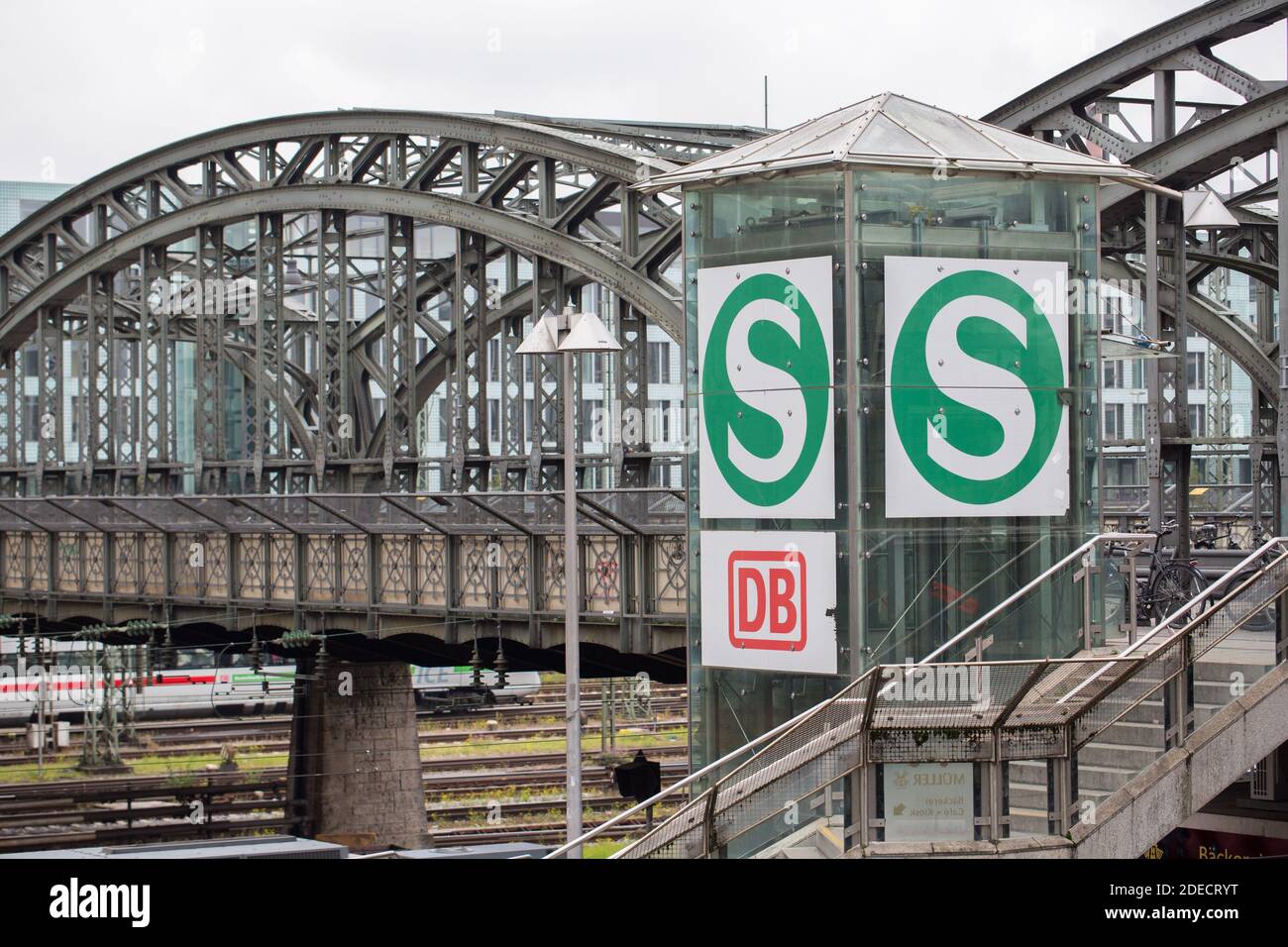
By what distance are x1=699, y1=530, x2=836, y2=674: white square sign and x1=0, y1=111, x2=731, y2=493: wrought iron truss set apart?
629 inches

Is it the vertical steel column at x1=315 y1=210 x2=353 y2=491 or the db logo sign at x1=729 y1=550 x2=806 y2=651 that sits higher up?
the vertical steel column at x1=315 y1=210 x2=353 y2=491

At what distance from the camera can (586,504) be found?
26.3m

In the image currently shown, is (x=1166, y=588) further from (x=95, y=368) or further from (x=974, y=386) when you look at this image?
(x=95, y=368)

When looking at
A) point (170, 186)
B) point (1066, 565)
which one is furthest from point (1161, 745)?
point (170, 186)

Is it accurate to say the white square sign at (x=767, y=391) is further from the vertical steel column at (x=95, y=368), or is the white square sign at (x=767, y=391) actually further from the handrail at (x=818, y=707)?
the vertical steel column at (x=95, y=368)

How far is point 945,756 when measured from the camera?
528 inches

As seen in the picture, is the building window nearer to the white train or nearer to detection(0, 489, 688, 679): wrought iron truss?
the white train

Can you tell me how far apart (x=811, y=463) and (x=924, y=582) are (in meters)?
1.17

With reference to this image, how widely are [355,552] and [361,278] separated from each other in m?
17.9

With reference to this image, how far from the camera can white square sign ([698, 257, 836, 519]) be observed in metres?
14.3

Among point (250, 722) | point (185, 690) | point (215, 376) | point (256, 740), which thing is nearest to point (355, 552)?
point (215, 376)

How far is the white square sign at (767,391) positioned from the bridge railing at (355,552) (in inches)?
219

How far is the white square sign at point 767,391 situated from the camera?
14258 mm

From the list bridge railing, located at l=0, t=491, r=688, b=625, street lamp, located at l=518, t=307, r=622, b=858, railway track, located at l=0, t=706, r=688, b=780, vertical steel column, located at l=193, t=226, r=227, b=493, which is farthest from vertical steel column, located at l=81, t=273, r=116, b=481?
street lamp, located at l=518, t=307, r=622, b=858
